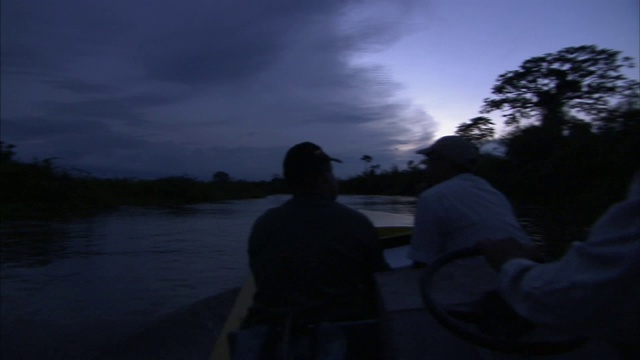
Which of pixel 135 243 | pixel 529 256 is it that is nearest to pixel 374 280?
pixel 529 256

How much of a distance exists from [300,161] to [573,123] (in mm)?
20256

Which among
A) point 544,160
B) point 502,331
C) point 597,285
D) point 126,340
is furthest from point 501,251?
point 544,160

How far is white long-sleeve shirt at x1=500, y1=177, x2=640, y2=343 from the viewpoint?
0.91 metres

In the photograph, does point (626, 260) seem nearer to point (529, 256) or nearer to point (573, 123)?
point (529, 256)

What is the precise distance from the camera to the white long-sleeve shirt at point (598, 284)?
908 millimetres

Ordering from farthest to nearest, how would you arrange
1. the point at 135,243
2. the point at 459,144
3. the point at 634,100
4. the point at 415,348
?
1. the point at 634,100
2. the point at 135,243
3. the point at 459,144
4. the point at 415,348

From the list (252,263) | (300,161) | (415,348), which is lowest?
(415,348)

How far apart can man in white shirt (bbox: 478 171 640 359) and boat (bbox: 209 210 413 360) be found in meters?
2.39

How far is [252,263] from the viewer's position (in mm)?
2514

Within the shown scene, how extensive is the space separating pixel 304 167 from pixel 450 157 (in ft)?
2.67

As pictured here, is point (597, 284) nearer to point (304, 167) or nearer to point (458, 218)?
point (458, 218)

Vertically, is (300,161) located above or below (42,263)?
above

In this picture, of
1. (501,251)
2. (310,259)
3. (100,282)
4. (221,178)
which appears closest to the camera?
(501,251)

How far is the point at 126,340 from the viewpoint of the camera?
5277mm
